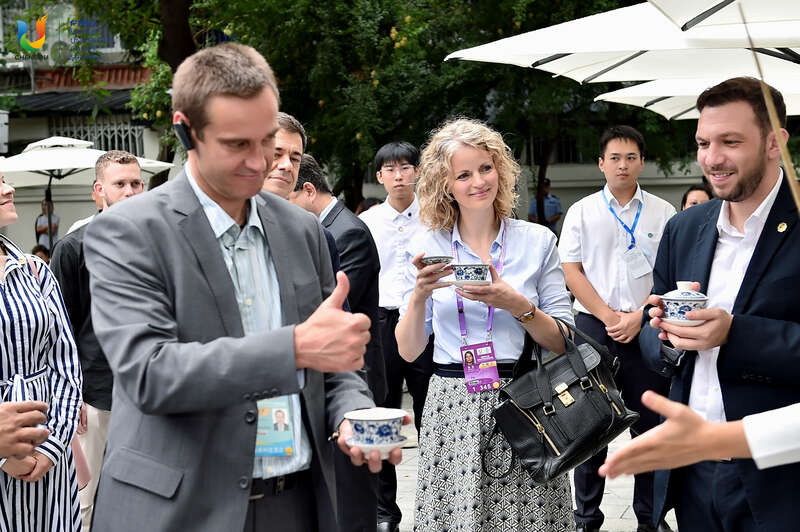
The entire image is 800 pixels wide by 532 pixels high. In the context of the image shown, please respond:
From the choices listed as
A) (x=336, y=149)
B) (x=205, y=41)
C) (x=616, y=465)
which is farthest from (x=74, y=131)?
(x=616, y=465)

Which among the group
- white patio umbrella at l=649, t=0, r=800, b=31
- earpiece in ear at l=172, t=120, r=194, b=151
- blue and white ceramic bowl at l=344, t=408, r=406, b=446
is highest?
white patio umbrella at l=649, t=0, r=800, b=31

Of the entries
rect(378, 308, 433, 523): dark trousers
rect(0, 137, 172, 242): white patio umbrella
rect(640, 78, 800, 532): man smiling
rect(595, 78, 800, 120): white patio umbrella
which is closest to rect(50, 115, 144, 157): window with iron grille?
rect(0, 137, 172, 242): white patio umbrella

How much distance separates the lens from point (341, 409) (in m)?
2.90

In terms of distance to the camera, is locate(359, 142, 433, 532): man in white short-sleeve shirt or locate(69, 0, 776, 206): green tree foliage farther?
locate(69, 0, 776, 206): green tree foliage

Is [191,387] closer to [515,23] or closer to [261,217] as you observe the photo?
[261,217]

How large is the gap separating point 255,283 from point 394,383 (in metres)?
4.97

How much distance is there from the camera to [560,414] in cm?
420

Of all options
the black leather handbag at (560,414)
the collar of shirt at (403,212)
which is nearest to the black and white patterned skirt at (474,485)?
the black leather handbag at (560,414)

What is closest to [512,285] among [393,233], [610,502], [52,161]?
[610,502]

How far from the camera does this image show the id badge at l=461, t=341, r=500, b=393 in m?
4.34

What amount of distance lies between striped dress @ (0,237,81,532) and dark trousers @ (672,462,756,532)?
8.24ft

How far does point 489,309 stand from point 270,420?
182 centimetres

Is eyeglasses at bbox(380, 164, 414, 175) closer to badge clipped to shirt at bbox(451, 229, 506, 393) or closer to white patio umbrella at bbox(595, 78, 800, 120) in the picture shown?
white patio umbrella at bbox(595, 78, 800, 120)

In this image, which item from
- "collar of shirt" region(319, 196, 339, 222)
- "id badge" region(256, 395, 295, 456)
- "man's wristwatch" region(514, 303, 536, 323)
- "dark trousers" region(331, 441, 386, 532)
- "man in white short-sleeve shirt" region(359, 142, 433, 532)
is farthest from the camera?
"man in white short-sleeve shirt" region(359, 142, 433, 532)
